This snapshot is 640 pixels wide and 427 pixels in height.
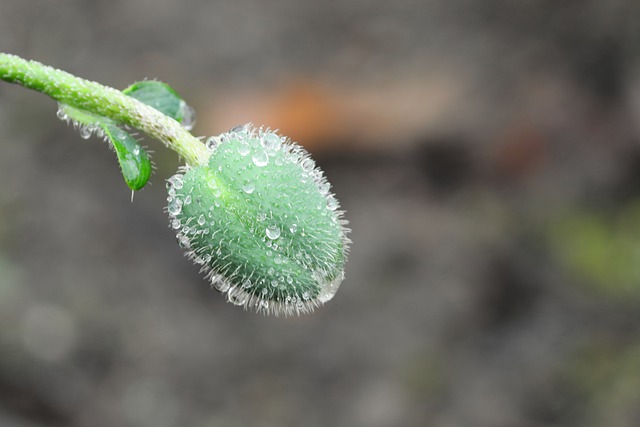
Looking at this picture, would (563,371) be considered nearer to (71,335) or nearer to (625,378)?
(625,378)

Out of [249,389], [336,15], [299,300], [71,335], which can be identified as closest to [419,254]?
[249,389]

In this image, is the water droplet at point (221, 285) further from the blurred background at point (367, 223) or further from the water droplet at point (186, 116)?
the blurred background at point (367, 223)

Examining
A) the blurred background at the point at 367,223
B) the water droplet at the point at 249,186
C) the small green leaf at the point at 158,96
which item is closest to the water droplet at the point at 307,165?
the water droplet at the point at 249,186

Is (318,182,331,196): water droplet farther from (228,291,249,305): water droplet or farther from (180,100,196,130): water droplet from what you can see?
(180,100,196,130): water droplet

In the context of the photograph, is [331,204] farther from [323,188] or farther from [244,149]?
[244,149]

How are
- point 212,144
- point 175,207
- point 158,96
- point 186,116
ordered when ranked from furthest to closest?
point 186,116, point 158,96, point 212,144, point 175,207

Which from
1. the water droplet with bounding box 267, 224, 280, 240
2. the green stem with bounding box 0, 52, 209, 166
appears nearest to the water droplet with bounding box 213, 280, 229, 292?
the water droplet with bounding box 267, 224, 280, 240

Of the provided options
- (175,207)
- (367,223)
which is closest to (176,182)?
(175,207)
